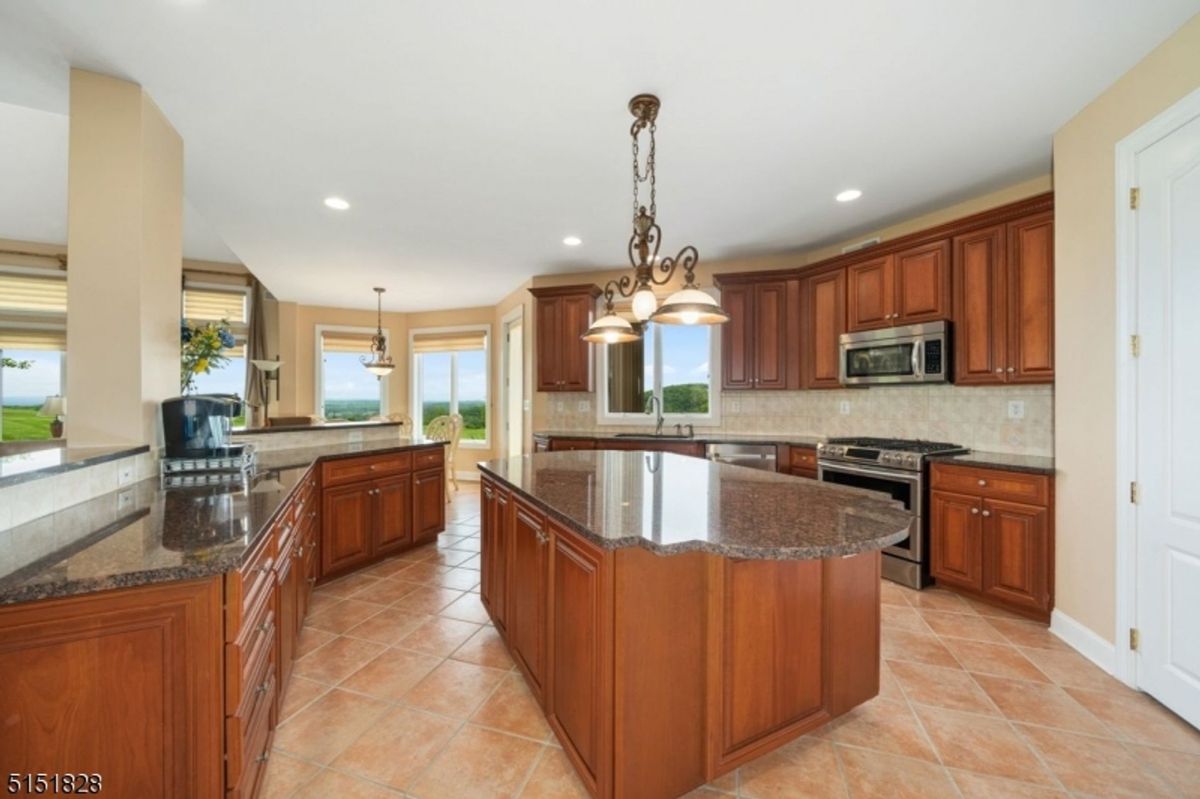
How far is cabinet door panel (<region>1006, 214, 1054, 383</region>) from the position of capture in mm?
2596

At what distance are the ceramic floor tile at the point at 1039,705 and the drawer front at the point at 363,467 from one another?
139 inches

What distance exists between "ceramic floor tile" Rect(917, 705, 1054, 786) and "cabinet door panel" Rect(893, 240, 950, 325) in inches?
94.2

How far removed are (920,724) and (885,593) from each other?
4.49 feet

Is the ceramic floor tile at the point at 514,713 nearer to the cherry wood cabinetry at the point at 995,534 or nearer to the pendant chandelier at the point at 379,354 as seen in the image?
the cherry wood cabinetry at the point at 995,534

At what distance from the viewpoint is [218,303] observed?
563 centimetres

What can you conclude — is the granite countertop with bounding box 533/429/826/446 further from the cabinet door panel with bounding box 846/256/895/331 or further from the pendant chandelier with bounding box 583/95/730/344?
the pendant chandelier with bounding box 583/95/730/344

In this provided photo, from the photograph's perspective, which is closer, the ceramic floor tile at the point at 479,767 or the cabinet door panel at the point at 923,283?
the ceramic floor tile at the point at 479,767

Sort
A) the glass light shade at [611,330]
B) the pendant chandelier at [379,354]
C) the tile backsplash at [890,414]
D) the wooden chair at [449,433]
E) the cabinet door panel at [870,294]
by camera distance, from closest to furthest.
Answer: the glass light shade at [611,330] → the tile backsplash at [890,414] → the cabinet door panel at [870,294] → the wooden chair at [449,433] → the pendant chandelier at [379,354]

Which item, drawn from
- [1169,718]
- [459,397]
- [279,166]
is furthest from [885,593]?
[459,397]

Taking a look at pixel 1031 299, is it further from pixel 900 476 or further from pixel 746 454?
pixel 746 454

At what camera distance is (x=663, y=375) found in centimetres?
481

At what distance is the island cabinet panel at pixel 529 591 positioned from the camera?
170 cm

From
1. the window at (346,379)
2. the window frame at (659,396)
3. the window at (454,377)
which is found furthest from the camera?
the window at (454,377)

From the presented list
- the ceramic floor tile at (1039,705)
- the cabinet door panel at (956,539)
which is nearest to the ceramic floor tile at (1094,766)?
the ceramic floor tile at (1039,705)
